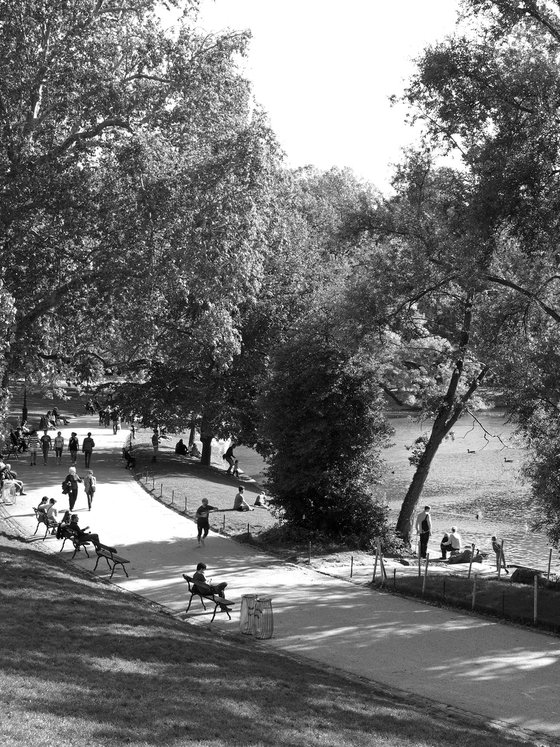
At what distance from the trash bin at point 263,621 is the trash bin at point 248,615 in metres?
0.09

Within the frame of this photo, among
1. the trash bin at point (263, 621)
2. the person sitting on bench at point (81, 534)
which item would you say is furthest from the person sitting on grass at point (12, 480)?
the trash bin at point (263, 621)

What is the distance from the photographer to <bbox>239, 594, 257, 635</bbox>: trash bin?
1538 cm

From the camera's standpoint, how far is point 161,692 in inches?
405

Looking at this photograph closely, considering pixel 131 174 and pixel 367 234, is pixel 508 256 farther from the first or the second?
pixel 131 174

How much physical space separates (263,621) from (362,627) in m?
2.07

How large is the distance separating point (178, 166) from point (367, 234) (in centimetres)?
759

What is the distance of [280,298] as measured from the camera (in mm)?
40938

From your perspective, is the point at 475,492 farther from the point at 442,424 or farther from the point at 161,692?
the point at 161,692

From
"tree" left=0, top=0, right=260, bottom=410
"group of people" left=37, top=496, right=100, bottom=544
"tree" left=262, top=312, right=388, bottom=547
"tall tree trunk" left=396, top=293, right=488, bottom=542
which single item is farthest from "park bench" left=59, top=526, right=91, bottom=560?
"tall tree trunk" left=396, top=293, right=488, bottom=542

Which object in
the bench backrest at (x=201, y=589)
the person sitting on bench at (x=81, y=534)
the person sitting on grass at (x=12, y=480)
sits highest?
the person sitting on grass at (x=12, y=480)

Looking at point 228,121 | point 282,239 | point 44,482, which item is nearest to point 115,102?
point 228,121

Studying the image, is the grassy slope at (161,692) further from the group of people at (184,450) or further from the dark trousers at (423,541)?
the group of people at (184,450)

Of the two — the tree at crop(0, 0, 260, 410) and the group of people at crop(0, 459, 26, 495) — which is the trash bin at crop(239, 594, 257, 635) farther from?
the group of people at crop(0, 459, 26, 495)

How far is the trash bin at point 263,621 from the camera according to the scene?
1523 cm
